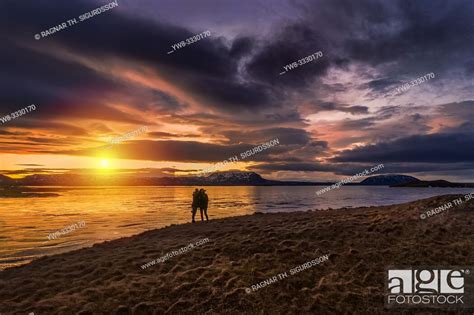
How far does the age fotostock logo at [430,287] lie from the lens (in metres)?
10.8

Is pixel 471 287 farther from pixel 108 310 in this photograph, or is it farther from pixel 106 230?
pixel 106 230

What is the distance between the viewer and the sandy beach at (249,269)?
10.5 metres

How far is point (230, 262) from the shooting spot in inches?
557

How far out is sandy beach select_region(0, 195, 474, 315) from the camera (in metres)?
10.5

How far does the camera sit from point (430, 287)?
11.8 m

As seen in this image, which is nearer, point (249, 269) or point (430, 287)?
point (430, 287)

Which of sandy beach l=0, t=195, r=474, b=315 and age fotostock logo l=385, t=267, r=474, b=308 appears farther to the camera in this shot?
age fotostock logo l=385, t=267, r=474, b=308

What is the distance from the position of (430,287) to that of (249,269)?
7.01m

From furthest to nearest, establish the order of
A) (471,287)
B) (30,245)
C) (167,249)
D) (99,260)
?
(30,245) → (167,249) → (99,260) → (471,287)

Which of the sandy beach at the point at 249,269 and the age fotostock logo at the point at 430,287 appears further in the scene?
the age fotostock logo at the point at 430,287

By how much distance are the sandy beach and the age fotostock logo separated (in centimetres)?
41

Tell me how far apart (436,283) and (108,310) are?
1230 centimetres

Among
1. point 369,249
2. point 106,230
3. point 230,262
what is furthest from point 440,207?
point 106,230

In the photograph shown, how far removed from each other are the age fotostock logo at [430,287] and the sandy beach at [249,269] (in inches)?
16.3
